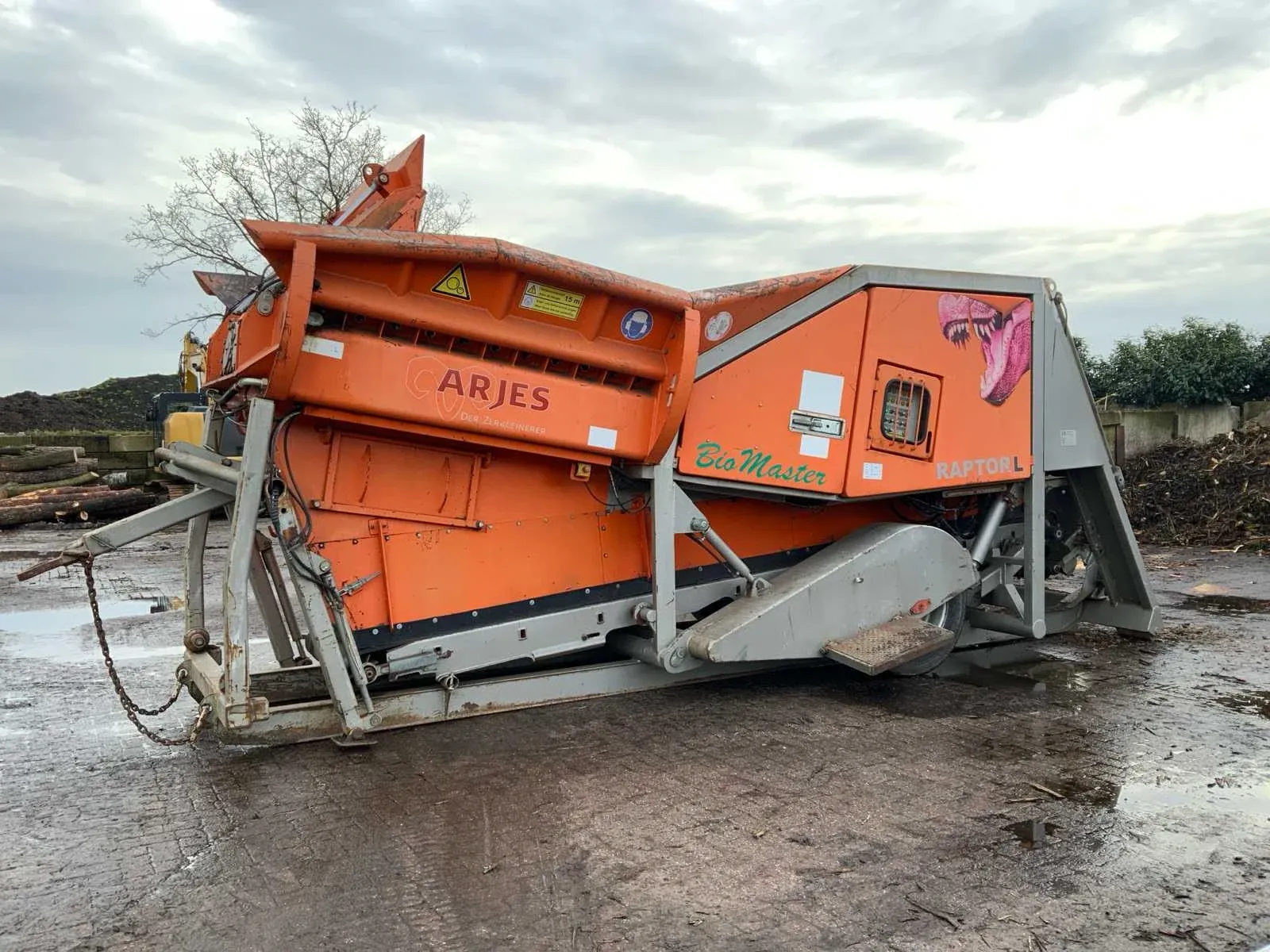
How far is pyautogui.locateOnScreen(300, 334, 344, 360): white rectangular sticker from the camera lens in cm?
384

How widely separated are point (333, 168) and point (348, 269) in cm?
2636

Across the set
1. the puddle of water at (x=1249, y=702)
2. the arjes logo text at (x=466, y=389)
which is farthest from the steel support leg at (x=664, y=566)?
the puddle of water at (x=1249, y=702)

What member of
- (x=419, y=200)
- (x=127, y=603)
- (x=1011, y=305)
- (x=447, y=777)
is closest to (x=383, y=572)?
(x=447, y=777)

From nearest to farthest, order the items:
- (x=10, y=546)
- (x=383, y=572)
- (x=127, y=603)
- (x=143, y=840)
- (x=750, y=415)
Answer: (x=143, y=840) < (x=383, y=572) < (x=750, y=415) < (x=127, y=603) < (x=10, y=546)

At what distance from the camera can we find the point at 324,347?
3871 millimetres

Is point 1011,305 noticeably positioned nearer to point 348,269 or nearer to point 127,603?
point 348,269

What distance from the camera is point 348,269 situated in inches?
153

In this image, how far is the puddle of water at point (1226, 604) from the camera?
304 inches

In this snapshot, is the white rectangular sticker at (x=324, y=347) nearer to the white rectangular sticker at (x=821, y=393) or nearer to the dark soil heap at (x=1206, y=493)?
the white rectangular sticker at (x=821, y=393)

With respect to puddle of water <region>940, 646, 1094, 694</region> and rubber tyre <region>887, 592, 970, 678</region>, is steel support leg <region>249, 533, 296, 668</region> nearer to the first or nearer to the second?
rubber tyre <region>887, 592, 970, 678</region>

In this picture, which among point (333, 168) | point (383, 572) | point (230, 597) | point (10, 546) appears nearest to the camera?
point (230, 597)

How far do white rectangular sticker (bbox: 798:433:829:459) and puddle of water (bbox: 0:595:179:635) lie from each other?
5913 mm

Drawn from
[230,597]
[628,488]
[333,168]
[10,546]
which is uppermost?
[333,168]

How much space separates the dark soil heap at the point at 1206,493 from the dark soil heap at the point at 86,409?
24.6 metres
